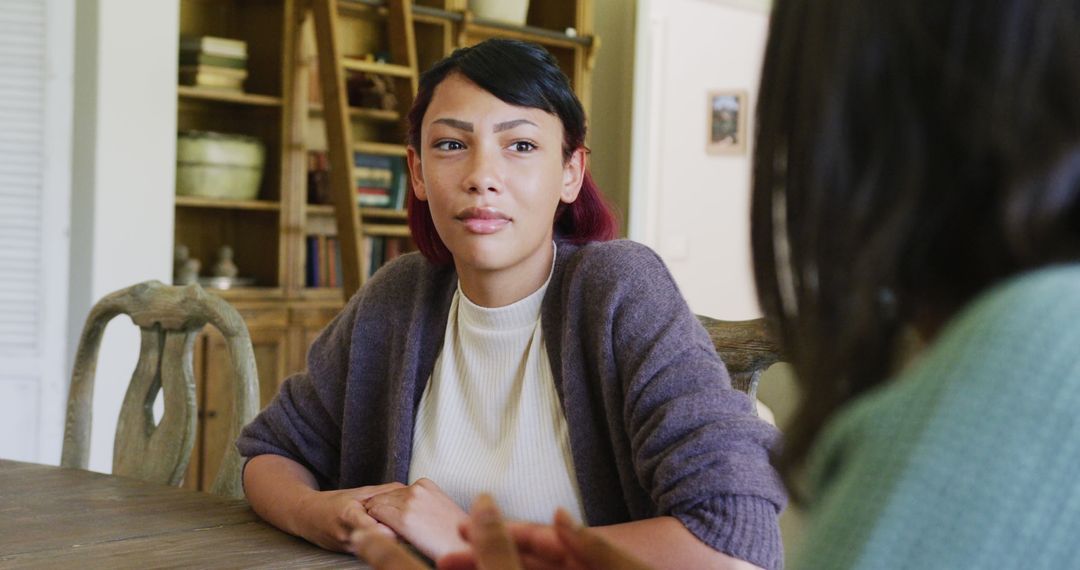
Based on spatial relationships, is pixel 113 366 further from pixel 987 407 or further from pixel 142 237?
pixel 987 407

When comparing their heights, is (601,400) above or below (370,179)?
below

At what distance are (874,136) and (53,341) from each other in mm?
3553

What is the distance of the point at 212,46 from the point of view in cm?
416

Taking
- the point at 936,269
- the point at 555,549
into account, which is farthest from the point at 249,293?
the point at 936,269

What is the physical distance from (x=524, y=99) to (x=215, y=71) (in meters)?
2.96

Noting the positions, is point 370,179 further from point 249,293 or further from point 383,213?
point 249,293

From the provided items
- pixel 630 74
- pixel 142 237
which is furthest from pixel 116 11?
pixel 630 74

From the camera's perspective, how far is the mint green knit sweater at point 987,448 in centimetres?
43

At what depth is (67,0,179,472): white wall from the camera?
3666 millimetres

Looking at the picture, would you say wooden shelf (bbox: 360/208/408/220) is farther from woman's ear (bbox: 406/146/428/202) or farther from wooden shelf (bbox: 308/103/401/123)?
woman's ear (bbox: 406/146/428/202)

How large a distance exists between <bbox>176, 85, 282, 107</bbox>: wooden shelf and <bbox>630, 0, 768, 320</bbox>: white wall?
3.37m

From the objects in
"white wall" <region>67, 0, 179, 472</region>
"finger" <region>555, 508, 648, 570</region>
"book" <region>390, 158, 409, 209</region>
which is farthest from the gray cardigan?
"book" <region>390, 158, 409, 209</region>

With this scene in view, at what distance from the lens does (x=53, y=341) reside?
3.63 m

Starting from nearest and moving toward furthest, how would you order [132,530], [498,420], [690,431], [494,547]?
1. [494,547]
2. [690,431]
3. [132,530]
4. [498,420]
